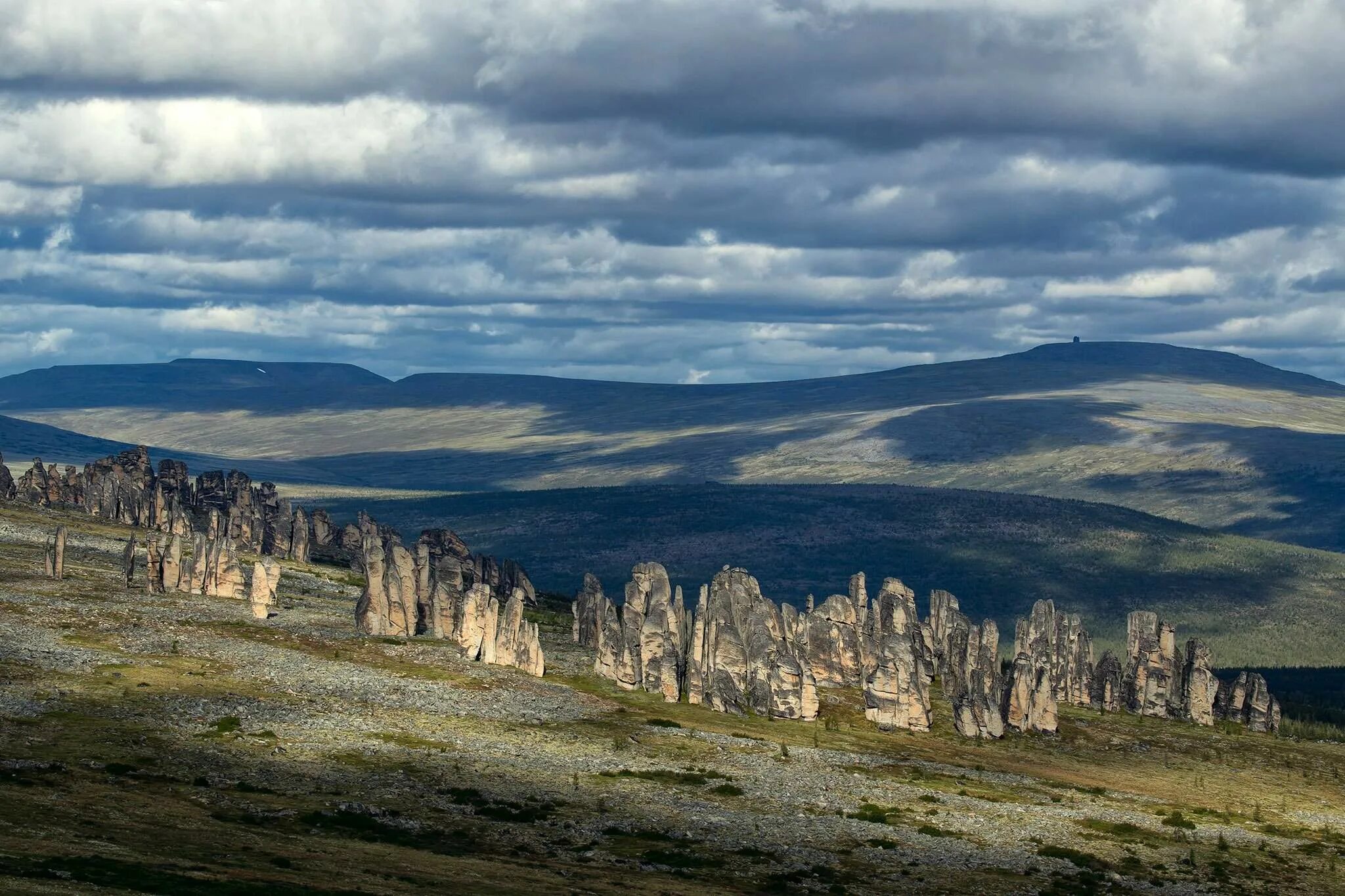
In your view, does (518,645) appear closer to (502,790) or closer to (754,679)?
(754,679)

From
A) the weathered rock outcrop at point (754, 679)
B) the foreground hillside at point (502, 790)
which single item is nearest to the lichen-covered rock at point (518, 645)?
the foreground hillside at point (502, 790)

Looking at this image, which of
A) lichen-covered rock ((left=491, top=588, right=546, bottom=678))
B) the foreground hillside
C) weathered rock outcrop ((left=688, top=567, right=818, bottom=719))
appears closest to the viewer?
the foreground hillside

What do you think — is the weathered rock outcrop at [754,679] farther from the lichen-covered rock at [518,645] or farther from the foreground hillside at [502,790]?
the lichen-covered rock at [518,645]

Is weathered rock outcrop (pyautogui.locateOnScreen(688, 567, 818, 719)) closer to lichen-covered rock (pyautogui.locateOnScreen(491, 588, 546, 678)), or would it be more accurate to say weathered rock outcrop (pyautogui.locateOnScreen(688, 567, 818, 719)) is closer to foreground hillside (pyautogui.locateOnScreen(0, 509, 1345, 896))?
foreground hillside (pyautogui.locateOnScreen(0, 509, 1345, 896))

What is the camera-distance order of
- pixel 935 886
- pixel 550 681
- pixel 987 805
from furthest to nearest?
1. pixel 550 681
2. pixel 987 805
3. pixel 935 886

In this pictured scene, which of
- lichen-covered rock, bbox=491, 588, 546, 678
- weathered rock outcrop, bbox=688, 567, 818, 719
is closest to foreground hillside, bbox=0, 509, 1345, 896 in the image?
lichen-covered rock, bbox=491, 588, 546, 678

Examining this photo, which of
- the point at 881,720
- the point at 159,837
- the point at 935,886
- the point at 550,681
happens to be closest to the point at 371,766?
the point at 159,837

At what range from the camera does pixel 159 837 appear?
9938 centimetres

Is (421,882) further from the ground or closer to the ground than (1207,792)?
further from the ground

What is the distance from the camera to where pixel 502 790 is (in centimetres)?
13288

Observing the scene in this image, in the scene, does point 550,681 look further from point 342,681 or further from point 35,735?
point 35,735

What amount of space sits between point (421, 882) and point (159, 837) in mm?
16336

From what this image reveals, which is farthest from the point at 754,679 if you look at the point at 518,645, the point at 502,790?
the point at 502,790

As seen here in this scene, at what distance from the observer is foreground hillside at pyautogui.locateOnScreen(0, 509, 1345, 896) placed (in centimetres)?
10300
